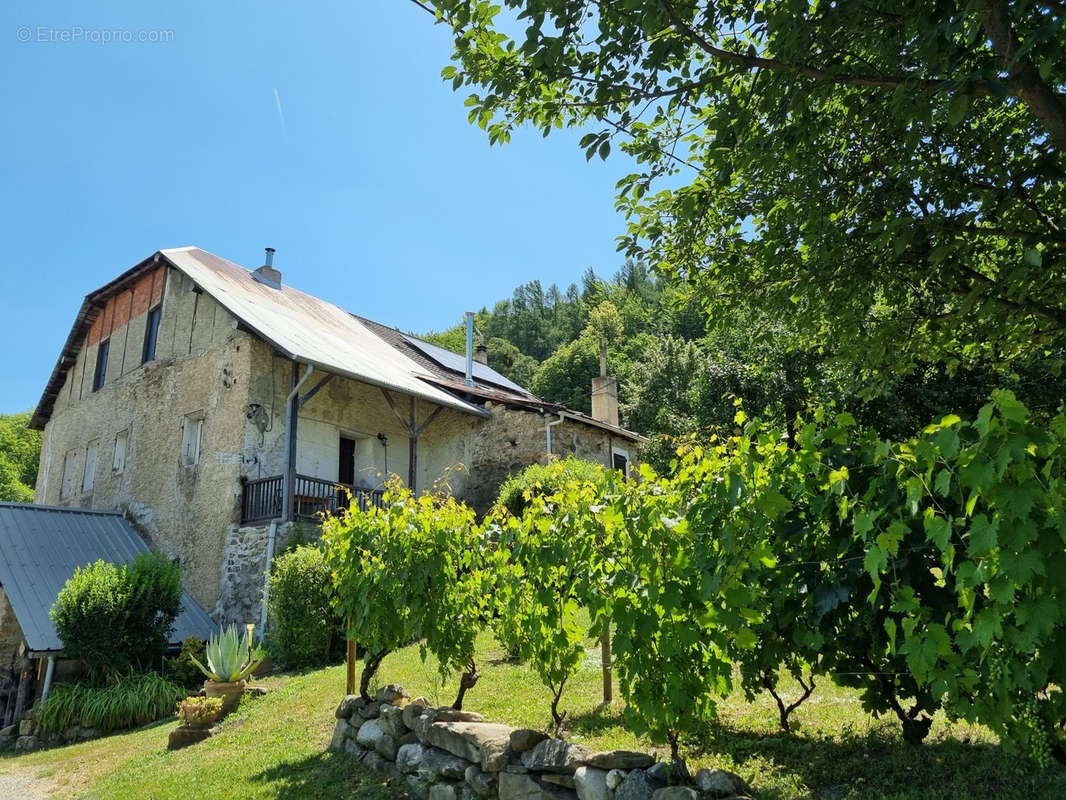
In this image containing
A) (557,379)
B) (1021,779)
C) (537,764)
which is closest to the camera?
(1021,779)

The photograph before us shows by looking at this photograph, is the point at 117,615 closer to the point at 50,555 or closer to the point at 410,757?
the point at 50,555

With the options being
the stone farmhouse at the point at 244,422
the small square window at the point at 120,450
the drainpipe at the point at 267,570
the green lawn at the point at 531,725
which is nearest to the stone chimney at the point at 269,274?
the stone farmhouse at the point at 244,422

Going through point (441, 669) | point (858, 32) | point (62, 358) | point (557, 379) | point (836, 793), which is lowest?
point (836, 793)

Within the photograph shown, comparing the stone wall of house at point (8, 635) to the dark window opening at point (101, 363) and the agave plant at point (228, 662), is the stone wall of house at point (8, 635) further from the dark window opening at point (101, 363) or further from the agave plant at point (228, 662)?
the dark window opening at point (101, 363)

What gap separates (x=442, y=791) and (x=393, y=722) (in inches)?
38.0

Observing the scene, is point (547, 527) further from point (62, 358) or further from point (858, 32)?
point (62, 358)

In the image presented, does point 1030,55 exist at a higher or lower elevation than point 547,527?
higher

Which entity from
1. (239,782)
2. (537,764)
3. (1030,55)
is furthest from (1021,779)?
(239,782)

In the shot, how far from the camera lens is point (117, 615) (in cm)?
1049

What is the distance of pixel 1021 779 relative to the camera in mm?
3182

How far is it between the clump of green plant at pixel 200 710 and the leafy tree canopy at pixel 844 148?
6.56m

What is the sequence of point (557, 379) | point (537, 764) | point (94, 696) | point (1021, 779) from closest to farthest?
point (1021, 779), point (537, 764), point (94, 696), point (557, 379)

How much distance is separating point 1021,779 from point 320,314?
17732mm

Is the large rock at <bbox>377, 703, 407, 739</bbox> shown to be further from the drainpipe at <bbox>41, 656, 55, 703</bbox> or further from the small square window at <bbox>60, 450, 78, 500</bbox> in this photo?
the small square window at <bbox>60, 450, 78, 500</bbox>
